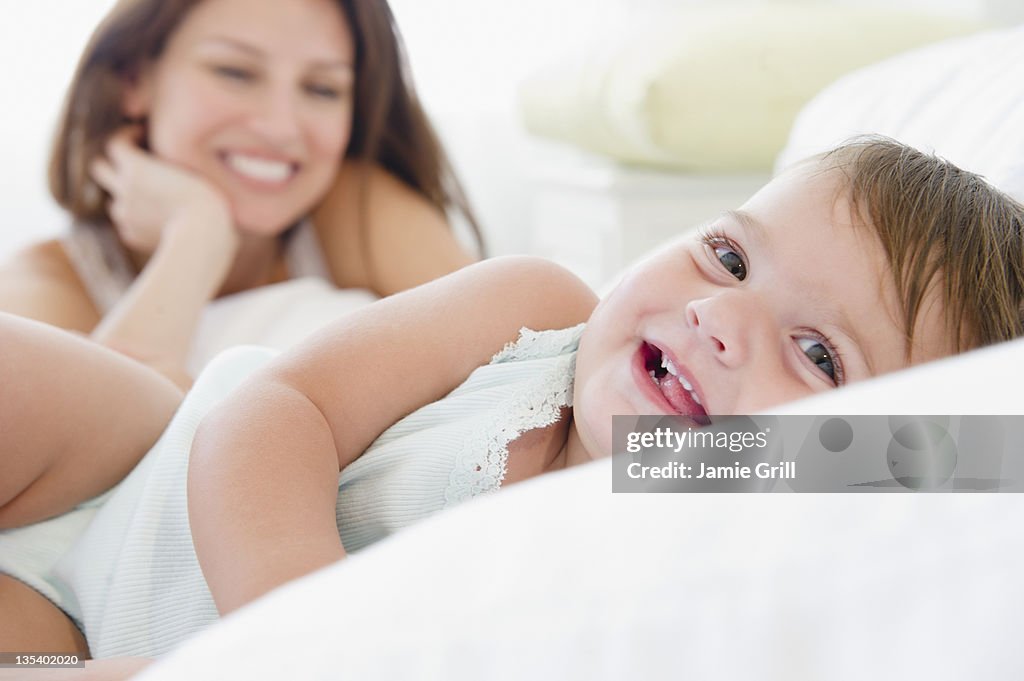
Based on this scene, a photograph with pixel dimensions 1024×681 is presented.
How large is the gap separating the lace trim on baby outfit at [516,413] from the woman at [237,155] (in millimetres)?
844

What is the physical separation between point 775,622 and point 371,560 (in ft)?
0.43

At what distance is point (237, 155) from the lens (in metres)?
1.73

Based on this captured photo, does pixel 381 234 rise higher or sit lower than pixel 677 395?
higher

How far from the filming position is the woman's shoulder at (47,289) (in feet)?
4.57

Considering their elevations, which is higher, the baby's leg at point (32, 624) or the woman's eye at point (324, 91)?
the woman's eye at point (324, 91)

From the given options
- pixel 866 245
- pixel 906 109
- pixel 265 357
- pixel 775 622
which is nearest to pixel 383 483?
pixel 265 357

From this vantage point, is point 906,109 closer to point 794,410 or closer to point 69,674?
point 794,410

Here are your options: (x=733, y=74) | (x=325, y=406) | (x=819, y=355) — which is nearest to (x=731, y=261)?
(x=819, y=355)

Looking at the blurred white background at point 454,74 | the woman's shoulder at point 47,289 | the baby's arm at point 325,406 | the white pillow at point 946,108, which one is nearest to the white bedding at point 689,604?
the baby's arm at point 325,406

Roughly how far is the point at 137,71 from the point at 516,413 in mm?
1298

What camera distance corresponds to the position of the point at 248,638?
32 cm

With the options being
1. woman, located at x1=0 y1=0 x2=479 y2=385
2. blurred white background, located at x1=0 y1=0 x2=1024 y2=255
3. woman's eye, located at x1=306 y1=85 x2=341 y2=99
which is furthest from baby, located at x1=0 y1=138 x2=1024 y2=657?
blurred white background, located at x1=0 y1=0 x2=1024 y2=255

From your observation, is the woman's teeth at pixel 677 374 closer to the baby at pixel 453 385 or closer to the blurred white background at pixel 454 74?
the baby at pixel 453 385

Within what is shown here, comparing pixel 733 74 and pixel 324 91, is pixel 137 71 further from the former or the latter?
pixel 733 74
